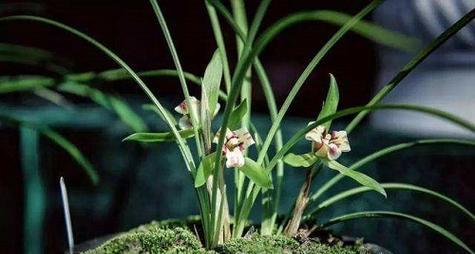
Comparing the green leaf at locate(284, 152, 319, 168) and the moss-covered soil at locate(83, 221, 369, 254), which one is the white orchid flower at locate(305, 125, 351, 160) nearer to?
the green leaf at locate(284, 152, 319, 168)

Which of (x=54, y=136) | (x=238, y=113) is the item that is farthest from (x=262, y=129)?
(x=238, y=113)

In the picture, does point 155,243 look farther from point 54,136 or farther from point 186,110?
point 54,136

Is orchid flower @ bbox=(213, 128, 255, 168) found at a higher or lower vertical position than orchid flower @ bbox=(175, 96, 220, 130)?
lower

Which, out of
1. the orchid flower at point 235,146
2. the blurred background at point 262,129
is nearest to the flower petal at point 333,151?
the orchid flower at point 235,146

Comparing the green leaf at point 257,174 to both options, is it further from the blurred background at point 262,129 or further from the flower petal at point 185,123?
the blurred background at point 262,129

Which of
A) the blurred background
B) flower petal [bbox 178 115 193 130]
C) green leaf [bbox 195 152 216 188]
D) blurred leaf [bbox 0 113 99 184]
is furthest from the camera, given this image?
the blurred background

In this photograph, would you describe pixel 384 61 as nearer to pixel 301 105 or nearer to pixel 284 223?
pixel 301 105

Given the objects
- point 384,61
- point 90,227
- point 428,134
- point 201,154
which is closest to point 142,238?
point 201,154

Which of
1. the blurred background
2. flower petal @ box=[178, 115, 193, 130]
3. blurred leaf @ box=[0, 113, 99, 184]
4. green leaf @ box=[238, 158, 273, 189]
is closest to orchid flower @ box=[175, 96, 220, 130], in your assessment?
flower petal @ box=[178, 115, 193, 130]
